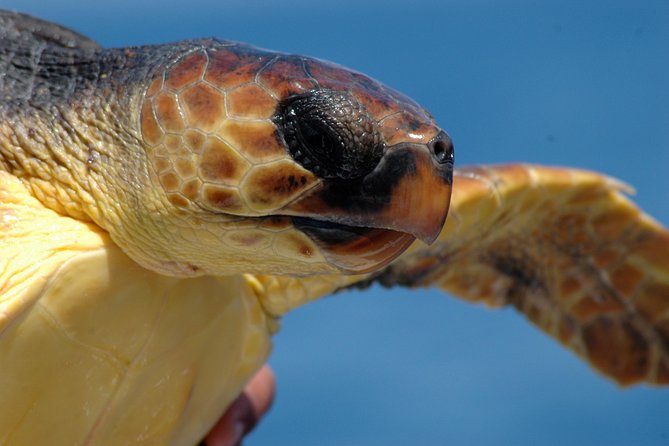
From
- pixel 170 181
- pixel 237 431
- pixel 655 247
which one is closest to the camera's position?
pixel 170 181

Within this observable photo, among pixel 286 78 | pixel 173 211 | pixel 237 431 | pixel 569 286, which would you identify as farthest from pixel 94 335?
pixel 569 286

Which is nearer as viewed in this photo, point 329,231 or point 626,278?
point 329,231

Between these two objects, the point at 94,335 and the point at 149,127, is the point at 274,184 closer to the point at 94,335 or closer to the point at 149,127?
the point at 149,127

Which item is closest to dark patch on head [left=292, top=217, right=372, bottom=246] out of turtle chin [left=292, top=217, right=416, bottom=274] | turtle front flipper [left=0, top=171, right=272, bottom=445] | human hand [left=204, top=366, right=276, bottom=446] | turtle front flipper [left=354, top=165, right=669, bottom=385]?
turtle chin [left=292, top=217, right=416, bottom=274]

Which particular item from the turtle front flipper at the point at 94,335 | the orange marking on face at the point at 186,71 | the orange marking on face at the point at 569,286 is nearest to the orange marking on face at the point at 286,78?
the orange marking on face at the point at 186,71

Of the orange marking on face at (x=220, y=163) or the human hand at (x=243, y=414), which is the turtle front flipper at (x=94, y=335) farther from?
the human hand at (x=243, y=414)

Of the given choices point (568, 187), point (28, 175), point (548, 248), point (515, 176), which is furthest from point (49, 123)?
point (548, 248)

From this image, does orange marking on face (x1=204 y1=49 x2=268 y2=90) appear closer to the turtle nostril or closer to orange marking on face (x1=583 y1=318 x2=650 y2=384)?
the turtle nostril
